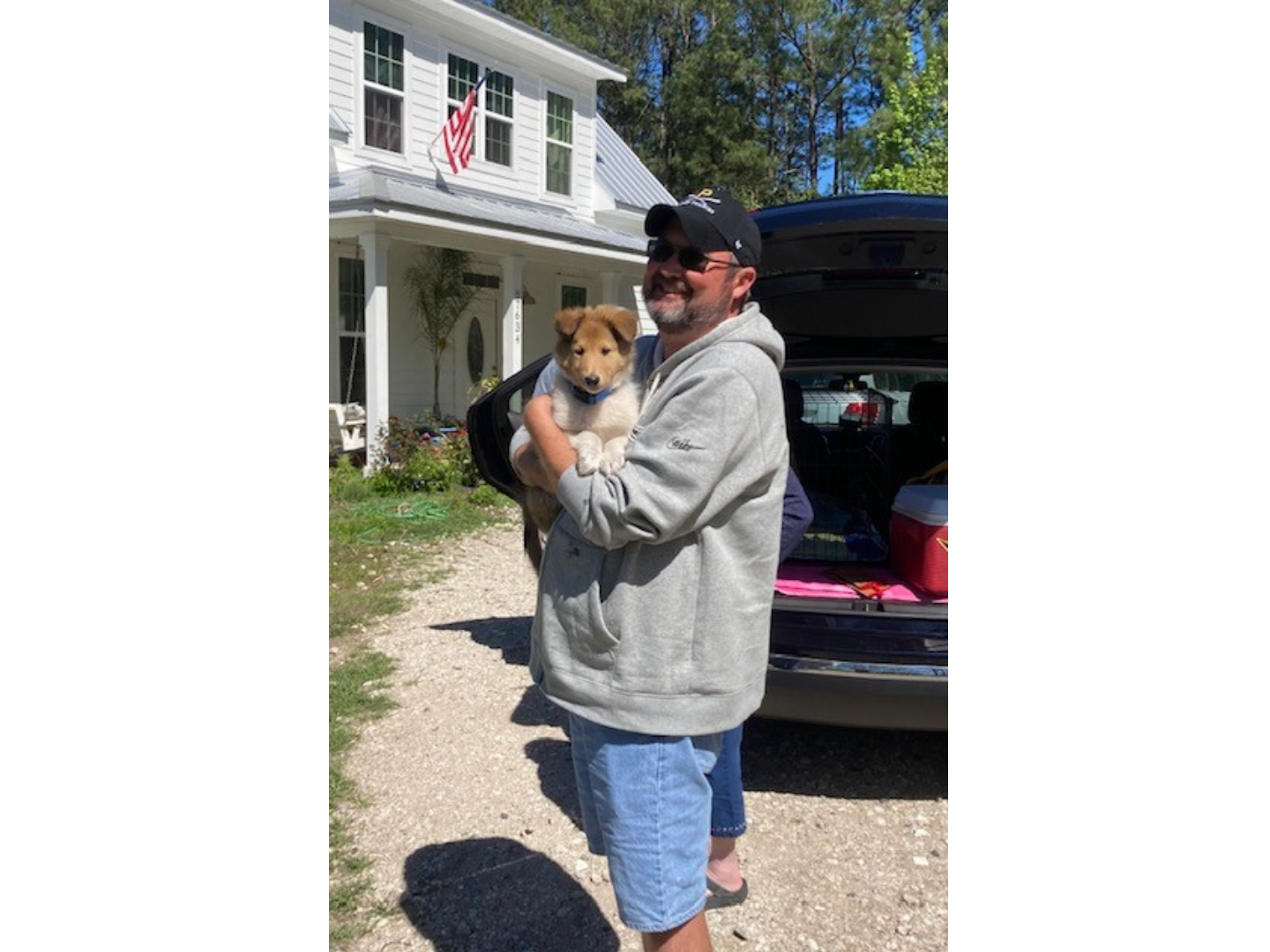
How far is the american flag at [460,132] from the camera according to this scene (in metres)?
13.5

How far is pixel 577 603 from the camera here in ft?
6.44

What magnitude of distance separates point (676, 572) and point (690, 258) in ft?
2.12

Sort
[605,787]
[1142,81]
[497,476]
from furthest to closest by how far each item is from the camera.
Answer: [497,476], [605,787], [1142,81]

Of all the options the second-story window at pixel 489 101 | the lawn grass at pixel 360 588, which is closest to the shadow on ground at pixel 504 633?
the lawn grass at pixel 360 588

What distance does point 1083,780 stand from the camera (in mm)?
2020

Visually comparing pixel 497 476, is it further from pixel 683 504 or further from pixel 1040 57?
pixel 1040 57

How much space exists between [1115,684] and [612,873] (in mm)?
1139

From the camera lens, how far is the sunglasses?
77.7 inches

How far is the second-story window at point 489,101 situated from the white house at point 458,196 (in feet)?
0.08

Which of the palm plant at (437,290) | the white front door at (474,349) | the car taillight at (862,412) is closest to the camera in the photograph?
the car taillight at (862,412)

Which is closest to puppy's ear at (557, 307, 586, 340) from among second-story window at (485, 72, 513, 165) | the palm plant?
the palm plant

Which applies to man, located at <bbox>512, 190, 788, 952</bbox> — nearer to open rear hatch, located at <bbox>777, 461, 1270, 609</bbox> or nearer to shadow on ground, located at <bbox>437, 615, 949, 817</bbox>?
open rear hatch, located at <bbox>777, 461, 1270, 609</bbox>

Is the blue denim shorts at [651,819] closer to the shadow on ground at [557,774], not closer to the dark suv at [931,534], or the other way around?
the dark suv at [931,534]

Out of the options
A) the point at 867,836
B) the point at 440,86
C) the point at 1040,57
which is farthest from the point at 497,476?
the point at 440,86
